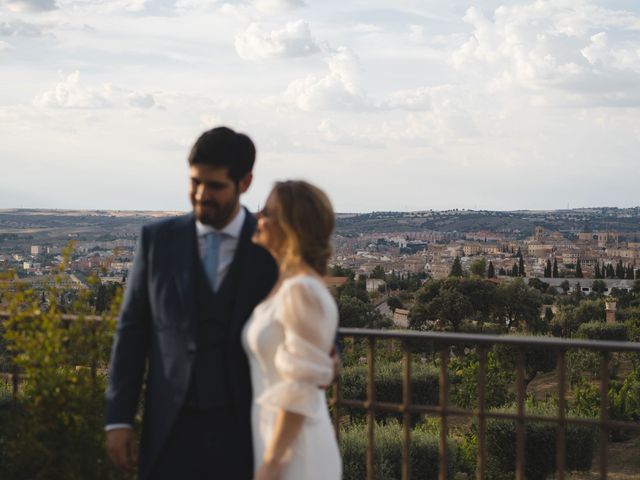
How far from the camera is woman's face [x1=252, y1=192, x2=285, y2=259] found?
1981 mm

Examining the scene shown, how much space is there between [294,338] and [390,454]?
395 inches

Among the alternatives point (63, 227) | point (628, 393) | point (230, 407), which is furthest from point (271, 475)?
point (63, 227)

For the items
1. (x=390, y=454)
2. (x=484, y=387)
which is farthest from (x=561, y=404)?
(x=390, y=454)

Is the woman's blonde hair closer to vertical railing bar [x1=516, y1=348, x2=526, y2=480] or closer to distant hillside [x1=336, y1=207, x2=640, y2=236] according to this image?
vertical railing bar [x1=516, y1=348, x2=526, y2=480]

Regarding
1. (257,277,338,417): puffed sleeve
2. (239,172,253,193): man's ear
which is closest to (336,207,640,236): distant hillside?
(239,172,253,193): man's ear

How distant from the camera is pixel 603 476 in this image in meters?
2.93

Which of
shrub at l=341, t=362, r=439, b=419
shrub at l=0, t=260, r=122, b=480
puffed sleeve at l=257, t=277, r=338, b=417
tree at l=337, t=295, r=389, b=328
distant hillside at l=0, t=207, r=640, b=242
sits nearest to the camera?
puffed sleeve at l=257, t=277, r=338, b=417

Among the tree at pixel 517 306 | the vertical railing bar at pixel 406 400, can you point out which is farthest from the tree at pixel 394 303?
the vertical railing bar at pixel 406 400

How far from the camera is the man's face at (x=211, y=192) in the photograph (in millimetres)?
2156

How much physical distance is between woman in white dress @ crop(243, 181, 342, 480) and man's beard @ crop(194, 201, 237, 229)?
0.18 m

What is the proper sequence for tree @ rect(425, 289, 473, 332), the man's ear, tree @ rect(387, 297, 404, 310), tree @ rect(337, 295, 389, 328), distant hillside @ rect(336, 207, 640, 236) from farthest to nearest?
distant hillside @ rect(336, 207, 640, 236)
tree @ rect(387, 297, 404, 310)
tree @ rect(425, 289, 473, 332)
tree @ rect(337, 295, 389, 328)
the man's ear

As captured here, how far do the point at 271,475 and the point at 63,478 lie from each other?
87 centimetres

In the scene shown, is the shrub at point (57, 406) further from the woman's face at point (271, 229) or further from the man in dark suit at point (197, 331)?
the woman's face at point (271, 229)

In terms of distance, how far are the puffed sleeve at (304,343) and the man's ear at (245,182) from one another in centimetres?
40
